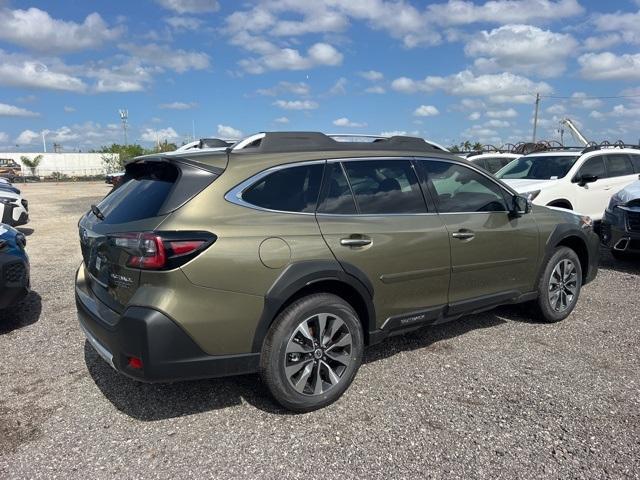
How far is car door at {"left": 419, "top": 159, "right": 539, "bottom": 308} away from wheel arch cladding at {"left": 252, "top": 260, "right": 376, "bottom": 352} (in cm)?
87

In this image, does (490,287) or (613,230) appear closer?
(490,287)

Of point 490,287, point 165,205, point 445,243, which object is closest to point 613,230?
point 490,287

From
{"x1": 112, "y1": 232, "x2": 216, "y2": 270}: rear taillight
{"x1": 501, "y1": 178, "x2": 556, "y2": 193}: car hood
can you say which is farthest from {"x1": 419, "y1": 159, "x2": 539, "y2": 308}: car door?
{"x1": 501, "y1": 178, "x2": 556, "y2": 193}: car hood

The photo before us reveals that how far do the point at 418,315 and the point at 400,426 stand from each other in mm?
914

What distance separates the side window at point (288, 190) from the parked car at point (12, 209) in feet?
30.2

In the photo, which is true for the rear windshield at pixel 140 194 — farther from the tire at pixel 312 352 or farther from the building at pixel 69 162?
the building at pixel 69 162

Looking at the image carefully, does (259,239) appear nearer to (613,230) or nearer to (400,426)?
(400,426)

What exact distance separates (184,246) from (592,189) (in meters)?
8.38

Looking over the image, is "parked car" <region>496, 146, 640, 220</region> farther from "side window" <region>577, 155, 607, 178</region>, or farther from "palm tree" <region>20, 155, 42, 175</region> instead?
"palm tree" <region>20, 155, 42, 175</region>

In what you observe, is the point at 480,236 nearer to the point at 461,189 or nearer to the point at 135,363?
the point at 461,189

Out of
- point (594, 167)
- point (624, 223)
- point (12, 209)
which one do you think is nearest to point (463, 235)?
point (624, 223)

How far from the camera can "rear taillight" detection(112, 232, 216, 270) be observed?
2816 millimetres

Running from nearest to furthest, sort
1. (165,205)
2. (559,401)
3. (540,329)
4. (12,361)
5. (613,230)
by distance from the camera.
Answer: (165,205) < (559,401) < (12,361) < (540,329) < (613,230)

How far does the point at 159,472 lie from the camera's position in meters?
2.74
